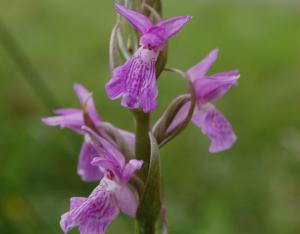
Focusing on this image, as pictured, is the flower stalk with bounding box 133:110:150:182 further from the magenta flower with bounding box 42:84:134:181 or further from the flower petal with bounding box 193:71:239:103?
the flower petal with bounding box 193:71:239:103

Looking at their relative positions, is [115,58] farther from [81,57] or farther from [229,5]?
[229,5]

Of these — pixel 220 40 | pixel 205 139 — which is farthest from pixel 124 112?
pixel 220 40

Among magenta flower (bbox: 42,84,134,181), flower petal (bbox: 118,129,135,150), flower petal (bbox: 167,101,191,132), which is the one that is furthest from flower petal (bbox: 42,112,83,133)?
flower petal (bbox: 167,101,191,132)

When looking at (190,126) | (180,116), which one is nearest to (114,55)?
(180,116)

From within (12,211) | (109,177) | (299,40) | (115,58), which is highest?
(115,58)

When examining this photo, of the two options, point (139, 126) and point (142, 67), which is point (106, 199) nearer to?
point (139, 126)

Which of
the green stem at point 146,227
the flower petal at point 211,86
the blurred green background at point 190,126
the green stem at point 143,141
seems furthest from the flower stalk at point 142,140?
the blurred green background at point 190,126
